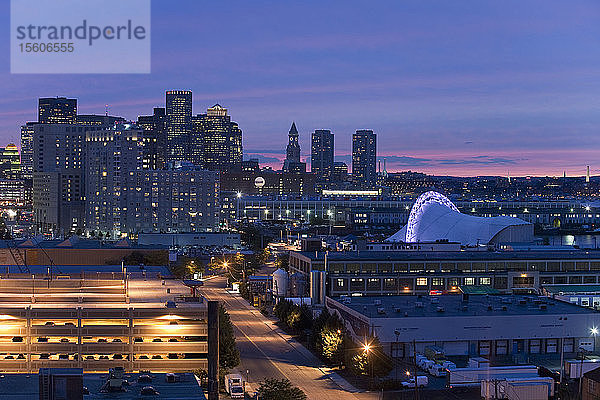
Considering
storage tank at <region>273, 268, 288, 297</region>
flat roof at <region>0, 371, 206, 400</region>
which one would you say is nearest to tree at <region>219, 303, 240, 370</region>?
flat roof at <region>0, 371, 206, 400</region>

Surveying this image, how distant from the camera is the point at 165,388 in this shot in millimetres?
18031

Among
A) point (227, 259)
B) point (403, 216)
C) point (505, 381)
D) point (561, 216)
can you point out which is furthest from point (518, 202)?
point (505, 381)

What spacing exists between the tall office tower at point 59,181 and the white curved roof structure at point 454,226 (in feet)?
166

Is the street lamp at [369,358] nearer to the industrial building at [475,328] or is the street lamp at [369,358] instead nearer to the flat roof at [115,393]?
the industrial building at [475,328]

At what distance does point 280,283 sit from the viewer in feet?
151

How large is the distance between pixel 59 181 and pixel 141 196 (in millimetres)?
20775

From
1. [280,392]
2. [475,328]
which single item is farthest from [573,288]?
[280,392]

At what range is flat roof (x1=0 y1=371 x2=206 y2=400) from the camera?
17094 mm

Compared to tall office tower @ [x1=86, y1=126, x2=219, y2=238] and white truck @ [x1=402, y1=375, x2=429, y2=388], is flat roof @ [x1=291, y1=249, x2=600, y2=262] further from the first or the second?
tall office tower @ [x1=86, y1=126, x2=219, y2=238]

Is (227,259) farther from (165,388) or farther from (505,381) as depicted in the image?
(165,388)

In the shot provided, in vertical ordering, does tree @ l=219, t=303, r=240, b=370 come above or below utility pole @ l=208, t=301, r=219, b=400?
below

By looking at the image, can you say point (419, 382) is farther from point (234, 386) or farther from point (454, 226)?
point (454, 226)

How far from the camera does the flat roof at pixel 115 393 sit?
56.1 ft

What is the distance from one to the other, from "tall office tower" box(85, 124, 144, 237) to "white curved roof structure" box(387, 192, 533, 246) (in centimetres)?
4070
